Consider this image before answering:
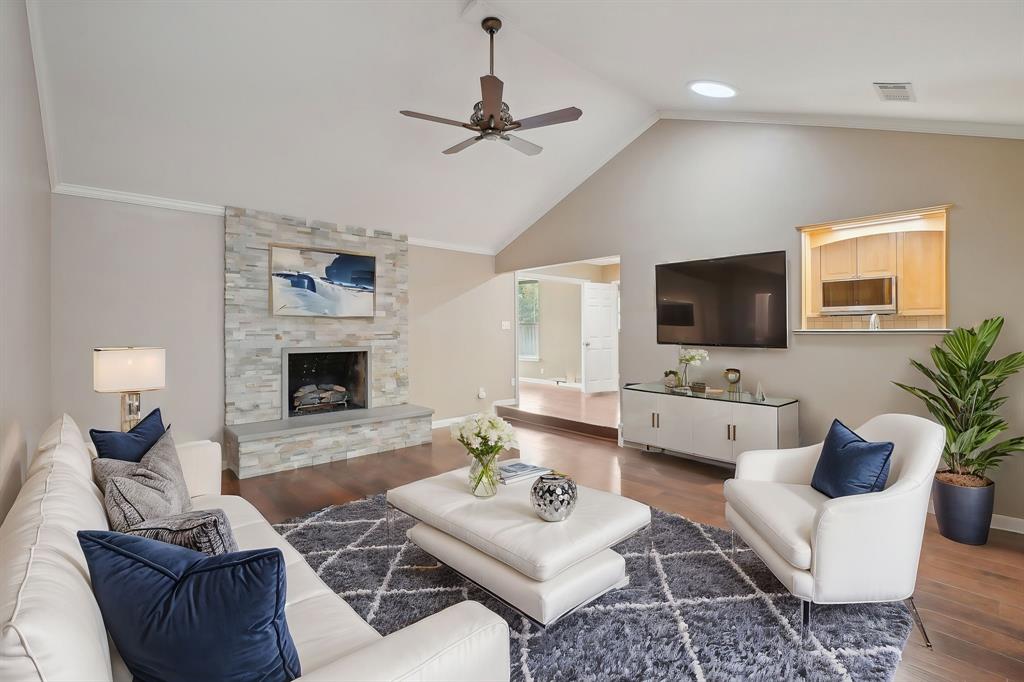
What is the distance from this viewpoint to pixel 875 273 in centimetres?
408

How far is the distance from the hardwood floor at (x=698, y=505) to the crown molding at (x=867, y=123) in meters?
2.51

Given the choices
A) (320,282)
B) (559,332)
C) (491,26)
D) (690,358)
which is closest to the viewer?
(491,26)

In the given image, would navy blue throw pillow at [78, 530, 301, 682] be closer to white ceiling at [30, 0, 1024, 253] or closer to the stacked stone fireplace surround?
white ceiling at [30, 0, 1024, 253]

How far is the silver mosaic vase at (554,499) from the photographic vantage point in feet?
7.22

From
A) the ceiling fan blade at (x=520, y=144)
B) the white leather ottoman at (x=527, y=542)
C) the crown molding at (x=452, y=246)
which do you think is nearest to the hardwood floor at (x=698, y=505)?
the white leather ottoman at (x=527, y=542)

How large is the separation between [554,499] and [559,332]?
7527 millimetres

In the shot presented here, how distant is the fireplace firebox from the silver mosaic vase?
3.70m

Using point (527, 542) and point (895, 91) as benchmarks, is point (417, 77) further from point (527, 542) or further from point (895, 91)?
point (527, 542)

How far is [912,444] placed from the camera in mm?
2320

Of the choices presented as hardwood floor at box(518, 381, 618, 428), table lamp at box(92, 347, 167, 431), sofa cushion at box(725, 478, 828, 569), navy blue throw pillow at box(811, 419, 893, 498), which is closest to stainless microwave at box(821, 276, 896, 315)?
navy blue throw pillow at box(811, 419, 893, 498)

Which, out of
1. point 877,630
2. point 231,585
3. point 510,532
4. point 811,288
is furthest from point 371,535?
point 811,288

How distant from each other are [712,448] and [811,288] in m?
1.59

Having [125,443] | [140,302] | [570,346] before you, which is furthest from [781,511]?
[570,346]

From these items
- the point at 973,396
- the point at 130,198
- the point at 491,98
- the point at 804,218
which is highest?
the point at 491,98
